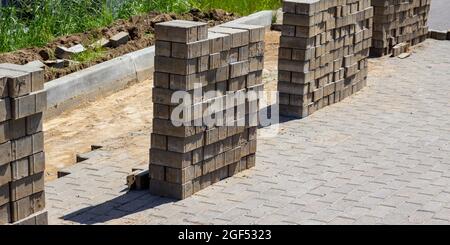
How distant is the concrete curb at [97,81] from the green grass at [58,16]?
1342mm

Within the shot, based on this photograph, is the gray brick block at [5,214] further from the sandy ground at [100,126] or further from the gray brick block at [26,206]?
the sandy ground at [100,126]

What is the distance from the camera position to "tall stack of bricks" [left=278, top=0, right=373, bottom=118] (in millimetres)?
11164

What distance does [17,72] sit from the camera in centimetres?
691

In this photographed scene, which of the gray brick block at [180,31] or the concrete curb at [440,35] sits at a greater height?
the gray brick block at [180,31]

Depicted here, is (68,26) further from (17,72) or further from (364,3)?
(17,72)

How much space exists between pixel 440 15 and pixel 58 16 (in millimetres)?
8642

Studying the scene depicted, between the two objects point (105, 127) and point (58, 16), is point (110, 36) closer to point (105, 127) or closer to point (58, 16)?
point (58, 16)

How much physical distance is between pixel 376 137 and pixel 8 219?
4972mm

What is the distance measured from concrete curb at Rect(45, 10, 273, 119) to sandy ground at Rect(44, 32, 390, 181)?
0.32 feet

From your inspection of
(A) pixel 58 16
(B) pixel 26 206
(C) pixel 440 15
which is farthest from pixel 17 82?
(C) pixel 440 15

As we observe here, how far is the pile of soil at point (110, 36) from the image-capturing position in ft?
40.6

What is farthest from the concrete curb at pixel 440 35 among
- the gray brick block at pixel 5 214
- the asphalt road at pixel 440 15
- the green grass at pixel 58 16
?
the gray brick block at pixel 5 214

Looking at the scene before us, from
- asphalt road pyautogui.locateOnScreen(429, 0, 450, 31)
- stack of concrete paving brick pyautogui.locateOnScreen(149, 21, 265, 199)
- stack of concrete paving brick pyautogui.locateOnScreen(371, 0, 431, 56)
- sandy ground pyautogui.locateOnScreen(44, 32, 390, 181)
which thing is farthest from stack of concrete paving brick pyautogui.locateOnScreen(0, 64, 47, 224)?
asphalt road pyautogui.locateOnScreen(429, 0, 450, 31)

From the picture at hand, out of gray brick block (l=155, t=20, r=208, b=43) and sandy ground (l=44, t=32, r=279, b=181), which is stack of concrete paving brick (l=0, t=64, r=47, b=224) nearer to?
gray brick block (l=155, t=20, r=208, b=43)
